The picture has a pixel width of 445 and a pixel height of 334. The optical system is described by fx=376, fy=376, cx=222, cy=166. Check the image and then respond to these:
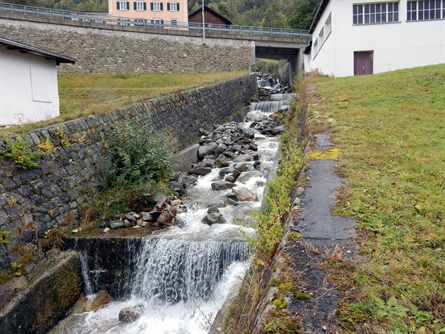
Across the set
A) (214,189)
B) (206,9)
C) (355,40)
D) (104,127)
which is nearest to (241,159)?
(214,189)

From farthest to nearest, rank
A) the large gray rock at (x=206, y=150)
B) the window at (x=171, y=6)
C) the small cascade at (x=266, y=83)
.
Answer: the window at (x=171, y=6) < the small cascade at (x=266, y=83) < the large gray rock at (x=206, y=150)

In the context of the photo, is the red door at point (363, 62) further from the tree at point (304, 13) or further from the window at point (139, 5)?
the window at point (139, 5)

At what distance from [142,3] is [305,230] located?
47.5 m

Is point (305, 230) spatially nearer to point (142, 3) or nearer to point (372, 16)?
point (372, 16)

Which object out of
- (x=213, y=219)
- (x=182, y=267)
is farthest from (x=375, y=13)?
(x=182, y=267)

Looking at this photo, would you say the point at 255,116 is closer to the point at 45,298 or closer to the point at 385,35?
the point at 385,35

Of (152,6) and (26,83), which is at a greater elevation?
(152,6)

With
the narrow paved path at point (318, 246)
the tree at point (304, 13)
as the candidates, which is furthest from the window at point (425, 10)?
the tree at point (304, 13)

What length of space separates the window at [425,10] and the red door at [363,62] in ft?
9.09

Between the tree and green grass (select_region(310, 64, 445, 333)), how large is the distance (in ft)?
124

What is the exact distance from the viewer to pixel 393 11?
20859mm

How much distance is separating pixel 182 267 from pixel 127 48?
2688 centimetres

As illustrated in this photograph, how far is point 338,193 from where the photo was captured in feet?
16.3

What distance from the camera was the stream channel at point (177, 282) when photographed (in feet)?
20.2
